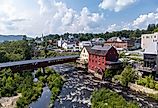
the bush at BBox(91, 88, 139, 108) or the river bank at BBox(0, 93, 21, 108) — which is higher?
the bush at BBox(91, 88, 139, 108)

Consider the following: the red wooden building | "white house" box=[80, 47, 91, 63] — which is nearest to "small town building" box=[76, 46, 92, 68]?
"white house" box=[80, 47, 91, 63]

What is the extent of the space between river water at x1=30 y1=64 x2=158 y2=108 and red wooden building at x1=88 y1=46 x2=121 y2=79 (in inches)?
112

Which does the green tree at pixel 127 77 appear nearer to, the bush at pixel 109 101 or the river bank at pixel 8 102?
the bush at pixel 109 101

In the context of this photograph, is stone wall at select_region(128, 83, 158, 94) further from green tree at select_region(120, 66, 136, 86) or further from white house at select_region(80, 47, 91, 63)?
white house at select_region(80, 47, 91, 63)

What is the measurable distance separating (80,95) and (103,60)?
50.1ft

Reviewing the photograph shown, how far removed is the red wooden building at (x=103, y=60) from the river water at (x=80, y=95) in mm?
2847

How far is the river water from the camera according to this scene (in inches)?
1188

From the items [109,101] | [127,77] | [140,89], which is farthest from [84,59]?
[109,101]

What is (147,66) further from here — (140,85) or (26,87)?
(26,87)

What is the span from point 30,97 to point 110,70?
1828 cm

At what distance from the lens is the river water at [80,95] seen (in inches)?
1188

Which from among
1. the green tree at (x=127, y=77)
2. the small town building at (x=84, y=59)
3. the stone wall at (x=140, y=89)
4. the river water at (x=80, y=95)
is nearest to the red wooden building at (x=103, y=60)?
the river water at (x=80, y=95)

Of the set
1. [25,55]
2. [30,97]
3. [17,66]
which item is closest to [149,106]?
[30,97]

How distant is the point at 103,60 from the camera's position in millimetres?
48844
